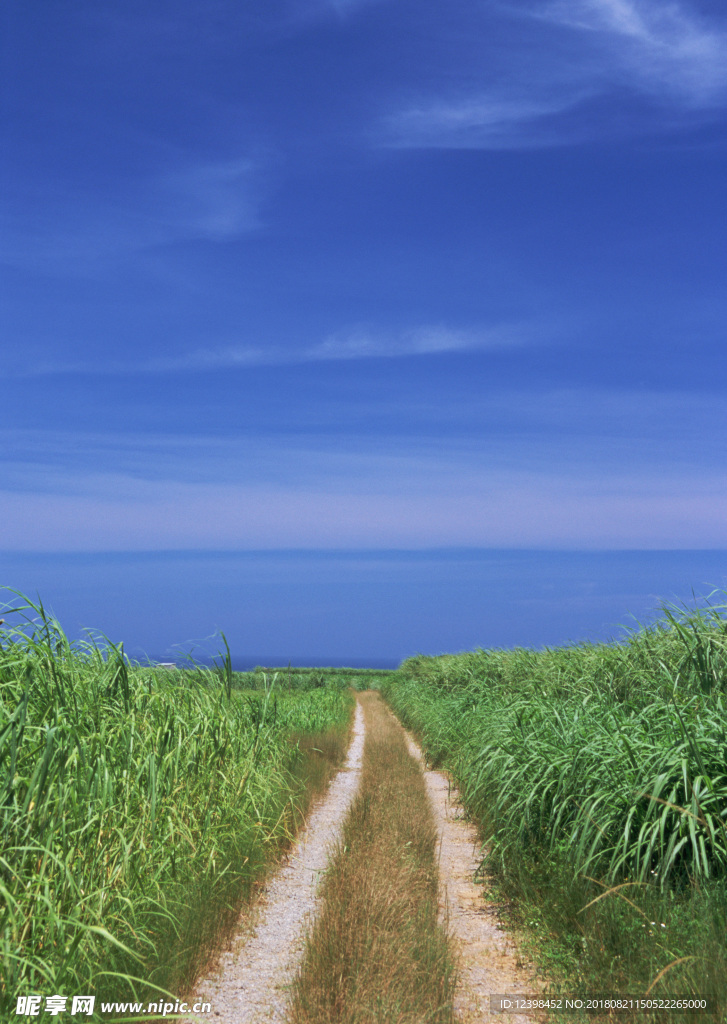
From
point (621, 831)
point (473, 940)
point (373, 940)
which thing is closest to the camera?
point (373, 940)

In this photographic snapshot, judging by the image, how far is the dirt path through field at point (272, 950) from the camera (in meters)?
4.19

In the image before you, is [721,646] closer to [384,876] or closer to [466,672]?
[384,876]

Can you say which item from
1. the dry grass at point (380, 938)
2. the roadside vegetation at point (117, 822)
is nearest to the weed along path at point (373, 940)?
the dry grass at point (380, 938)

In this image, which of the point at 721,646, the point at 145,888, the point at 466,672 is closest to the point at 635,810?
the point at 721,646

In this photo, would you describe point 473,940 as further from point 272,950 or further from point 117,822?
point 117,822

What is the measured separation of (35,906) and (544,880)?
13.0 feet

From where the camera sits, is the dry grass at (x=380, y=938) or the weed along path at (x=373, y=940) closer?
the dry grass at (x=380, y=938)

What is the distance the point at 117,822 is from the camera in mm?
4750

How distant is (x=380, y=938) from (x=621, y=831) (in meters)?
1.95

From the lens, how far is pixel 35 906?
381 centimetres

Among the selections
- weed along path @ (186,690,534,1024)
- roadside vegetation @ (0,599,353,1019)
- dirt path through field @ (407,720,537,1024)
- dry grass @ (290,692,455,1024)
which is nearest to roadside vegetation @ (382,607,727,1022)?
dirt path through field @ (407,720,537,1024)

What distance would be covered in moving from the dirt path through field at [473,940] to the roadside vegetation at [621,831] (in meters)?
0.20

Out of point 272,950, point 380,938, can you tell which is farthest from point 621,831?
point 272,950

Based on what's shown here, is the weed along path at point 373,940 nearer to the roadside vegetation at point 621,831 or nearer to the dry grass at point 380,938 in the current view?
the dry grass at point 380,938
